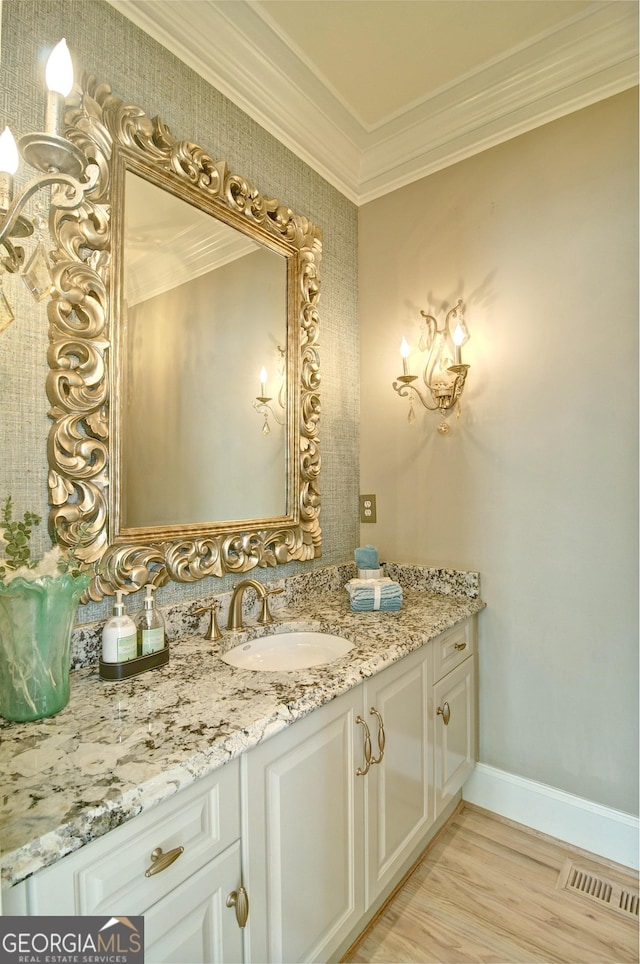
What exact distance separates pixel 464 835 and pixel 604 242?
217 centimetres

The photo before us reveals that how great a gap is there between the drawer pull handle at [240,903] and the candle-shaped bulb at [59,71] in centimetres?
145

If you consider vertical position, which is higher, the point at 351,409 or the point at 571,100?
the point at 571,100

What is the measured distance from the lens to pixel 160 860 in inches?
31.1

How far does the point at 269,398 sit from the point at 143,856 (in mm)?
1381

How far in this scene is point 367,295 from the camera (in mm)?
2268

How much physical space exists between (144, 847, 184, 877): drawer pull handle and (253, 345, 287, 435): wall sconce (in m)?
1.26

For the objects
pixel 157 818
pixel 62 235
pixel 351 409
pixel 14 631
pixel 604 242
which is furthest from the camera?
pixel 351 409

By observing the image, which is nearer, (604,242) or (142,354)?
(142,354)

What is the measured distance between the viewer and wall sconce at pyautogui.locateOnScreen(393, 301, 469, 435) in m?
1.92

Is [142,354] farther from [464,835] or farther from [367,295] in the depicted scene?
[464,835]

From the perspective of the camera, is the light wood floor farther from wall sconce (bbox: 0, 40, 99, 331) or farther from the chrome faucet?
wall sconce (bbox: 0, 40, 99, 331)

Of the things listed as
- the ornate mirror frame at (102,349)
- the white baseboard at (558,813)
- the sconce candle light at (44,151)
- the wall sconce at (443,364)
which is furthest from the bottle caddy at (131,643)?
the white baseboard at (558,813)

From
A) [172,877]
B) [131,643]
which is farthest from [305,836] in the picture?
[131,643]

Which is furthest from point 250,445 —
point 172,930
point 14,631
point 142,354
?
point 172,930
